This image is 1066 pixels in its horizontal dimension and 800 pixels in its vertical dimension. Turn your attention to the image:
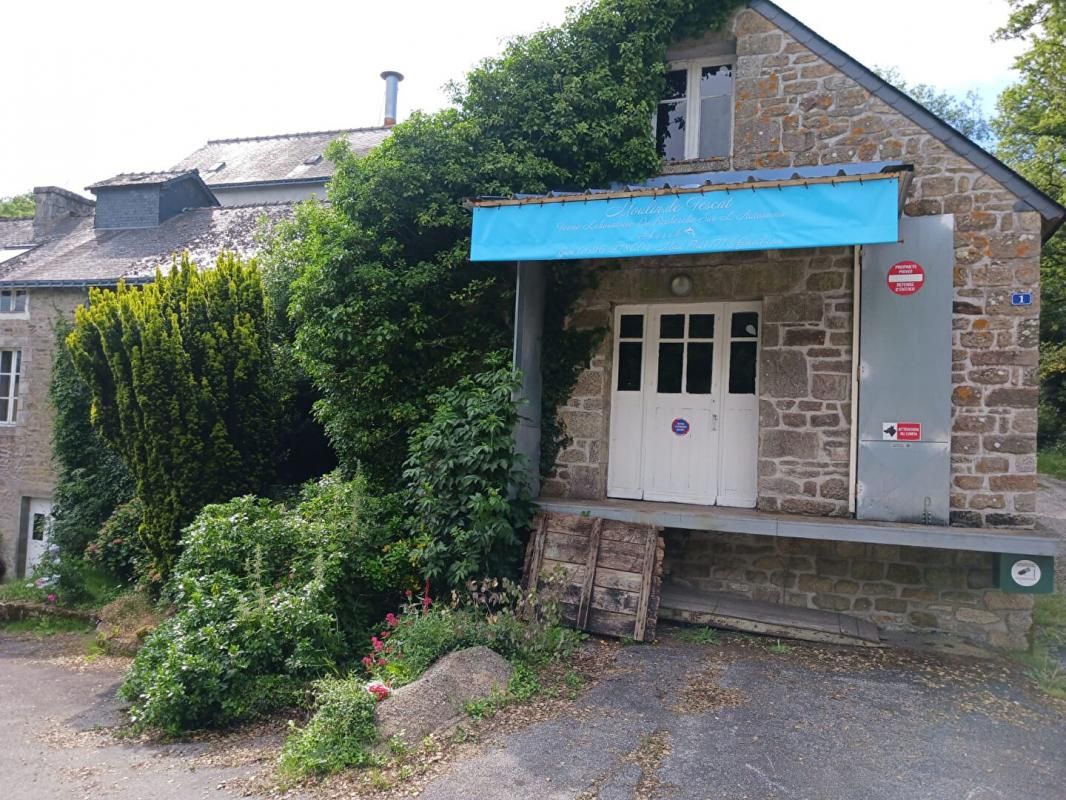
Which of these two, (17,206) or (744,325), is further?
(17,206)

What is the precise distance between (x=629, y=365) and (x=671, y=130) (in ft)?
8.28

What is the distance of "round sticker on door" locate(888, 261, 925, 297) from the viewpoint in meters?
6.47

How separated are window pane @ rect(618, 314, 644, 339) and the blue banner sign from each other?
1558mm

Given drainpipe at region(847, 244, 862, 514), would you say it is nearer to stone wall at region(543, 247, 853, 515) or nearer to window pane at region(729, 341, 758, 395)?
stone wall at region(543, 247, 853, 515)

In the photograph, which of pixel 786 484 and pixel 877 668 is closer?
pixel 877 668

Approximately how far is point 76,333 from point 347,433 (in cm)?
380

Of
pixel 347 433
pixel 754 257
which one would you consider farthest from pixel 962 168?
pixel 347 433

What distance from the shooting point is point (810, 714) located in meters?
4.78

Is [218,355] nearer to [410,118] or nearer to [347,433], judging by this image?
[347,433]

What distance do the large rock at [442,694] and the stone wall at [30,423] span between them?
11.0m

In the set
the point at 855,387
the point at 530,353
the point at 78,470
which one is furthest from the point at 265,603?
the point at 78,470

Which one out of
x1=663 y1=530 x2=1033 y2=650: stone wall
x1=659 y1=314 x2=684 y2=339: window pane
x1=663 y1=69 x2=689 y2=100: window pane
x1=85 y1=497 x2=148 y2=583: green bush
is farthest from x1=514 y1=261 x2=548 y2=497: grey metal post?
x1=85 y1=497 x2=148 y2=583: green bush

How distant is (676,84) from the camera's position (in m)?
7.96

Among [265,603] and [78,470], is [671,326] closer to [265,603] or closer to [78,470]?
[265,603]
